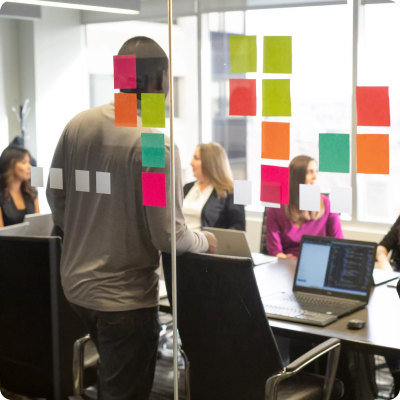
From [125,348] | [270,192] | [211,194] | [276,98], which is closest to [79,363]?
[125,348]

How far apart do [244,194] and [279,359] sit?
56 centimetres

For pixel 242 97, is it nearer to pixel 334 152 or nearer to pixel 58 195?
pixel 334 152

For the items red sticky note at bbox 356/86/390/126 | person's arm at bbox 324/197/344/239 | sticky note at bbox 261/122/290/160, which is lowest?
person's arm at bbox 324/197/344/239

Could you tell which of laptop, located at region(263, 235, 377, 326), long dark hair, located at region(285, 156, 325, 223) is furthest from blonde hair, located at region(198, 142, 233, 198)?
laptop, located at region(263, 235, 377, 326)

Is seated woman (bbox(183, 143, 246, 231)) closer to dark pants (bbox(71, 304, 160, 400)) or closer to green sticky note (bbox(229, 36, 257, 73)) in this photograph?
green sticky note (bbox(229, 36, 257, 73))

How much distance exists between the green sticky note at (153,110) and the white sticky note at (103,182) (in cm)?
25

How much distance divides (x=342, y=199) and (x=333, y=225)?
0.14 meters

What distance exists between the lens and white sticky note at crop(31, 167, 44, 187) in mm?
2469

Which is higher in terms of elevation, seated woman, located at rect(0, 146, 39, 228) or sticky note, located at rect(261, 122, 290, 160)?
sticky note, located at rect(261, 122, 290, 160)

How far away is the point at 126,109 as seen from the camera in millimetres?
2188

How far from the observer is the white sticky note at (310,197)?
5.98 ft

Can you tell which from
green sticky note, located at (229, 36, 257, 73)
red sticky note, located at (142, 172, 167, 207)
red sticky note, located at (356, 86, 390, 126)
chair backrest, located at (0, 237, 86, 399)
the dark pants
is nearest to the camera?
red sticky note, located at (356, 86, 390, 126)

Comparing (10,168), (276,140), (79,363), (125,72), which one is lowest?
(79,363)

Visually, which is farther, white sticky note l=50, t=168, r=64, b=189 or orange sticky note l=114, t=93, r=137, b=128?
white sticky note l=50, t=168, r=64, b=189
